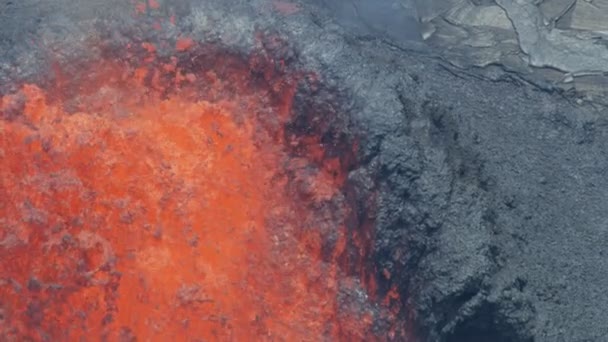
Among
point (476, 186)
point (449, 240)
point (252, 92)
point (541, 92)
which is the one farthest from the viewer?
point (541, 92)

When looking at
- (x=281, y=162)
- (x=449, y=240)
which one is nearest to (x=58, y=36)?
(x=281, y=162)

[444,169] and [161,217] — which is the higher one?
[444,169]

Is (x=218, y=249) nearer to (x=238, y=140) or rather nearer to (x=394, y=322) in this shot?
(x=238, y=140)

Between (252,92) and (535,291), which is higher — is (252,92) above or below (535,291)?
above

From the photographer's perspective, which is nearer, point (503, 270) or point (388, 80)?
point (503, 270)
